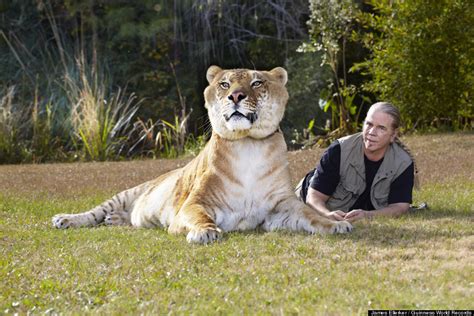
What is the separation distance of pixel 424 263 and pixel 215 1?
13.1m

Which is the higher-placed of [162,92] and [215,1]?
[215,1]

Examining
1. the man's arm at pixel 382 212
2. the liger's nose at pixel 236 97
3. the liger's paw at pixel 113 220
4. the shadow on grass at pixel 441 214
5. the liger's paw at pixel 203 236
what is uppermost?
the liger's nose at pixel 236 97

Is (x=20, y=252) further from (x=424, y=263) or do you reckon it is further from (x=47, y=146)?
(x=47, y=146)

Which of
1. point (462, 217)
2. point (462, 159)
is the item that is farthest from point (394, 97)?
point (462, 217)

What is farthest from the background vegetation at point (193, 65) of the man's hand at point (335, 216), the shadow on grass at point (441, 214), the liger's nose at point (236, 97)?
the liger's nose at point (236, 97)

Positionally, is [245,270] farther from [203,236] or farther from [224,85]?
[224,85]

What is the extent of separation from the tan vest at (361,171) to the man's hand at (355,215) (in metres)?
0.37

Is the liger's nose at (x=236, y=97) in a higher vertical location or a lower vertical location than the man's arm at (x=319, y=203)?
higher

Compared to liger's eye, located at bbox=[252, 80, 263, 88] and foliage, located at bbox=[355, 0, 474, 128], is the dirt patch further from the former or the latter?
liger's eye, located at bbox=[252, 80, 263, 88]

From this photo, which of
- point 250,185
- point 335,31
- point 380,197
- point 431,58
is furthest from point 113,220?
point 335,31

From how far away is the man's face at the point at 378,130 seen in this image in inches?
284

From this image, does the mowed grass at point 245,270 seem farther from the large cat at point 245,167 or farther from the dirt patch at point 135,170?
the dirt patch at point 135,170

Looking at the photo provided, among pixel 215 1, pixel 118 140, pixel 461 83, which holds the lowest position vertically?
pixel 118 140

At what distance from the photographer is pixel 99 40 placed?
773 inches
